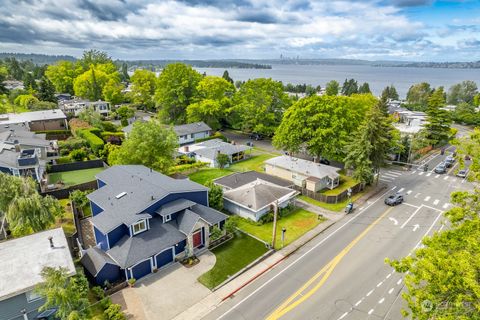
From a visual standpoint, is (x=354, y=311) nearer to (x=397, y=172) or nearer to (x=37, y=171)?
(x=397, y=172)

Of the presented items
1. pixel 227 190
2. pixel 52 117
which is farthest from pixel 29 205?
pixel 52 117

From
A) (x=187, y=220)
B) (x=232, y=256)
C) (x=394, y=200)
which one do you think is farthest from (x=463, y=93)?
(x=187, y=220)

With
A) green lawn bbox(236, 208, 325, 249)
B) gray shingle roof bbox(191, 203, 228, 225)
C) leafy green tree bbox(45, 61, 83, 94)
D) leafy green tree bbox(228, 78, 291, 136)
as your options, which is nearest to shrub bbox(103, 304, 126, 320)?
gray shingle roof bbox(191, 203, 228, 225)

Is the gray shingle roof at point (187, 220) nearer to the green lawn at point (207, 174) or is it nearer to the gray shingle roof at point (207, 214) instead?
the gray shingle roof at point (207, 214)

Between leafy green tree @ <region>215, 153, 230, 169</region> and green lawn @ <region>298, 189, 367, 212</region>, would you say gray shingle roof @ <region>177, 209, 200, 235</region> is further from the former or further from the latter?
leafy green tree @ <region>215, 153, 230, 169</region>

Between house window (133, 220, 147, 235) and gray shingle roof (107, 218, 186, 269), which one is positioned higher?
→ house window (133, 220, 147, 235)

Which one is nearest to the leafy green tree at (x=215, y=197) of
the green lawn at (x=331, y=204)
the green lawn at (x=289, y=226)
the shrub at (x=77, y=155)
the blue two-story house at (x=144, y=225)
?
the blue two-story house at (x=144, y=225)
